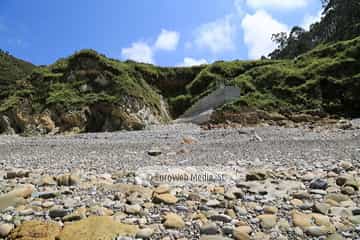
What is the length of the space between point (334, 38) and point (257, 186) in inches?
1639

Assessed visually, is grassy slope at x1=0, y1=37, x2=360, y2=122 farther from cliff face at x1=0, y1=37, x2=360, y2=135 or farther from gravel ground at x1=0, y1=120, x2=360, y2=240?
gravel ground at x1=0, y1=120, x2=360, y2=240

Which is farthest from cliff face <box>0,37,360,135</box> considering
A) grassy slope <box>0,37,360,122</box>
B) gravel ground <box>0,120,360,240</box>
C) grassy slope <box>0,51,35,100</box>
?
grassy slope <box>0,51,35,100</box>

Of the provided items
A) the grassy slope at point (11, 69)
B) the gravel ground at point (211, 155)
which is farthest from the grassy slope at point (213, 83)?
the grassy slope at point (11, 69)

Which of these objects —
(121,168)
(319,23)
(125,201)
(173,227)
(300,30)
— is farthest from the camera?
(300,30)

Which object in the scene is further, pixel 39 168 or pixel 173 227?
pixel 39 168

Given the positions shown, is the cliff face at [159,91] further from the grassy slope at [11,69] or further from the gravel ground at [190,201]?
the grassy slope at [11,69]

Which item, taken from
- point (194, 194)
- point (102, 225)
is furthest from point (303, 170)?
point (102, 225)

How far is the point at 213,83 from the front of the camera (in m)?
26.1

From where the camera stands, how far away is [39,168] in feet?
22.3

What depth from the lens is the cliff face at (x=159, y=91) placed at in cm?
1936

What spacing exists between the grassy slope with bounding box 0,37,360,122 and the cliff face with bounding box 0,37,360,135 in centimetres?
6

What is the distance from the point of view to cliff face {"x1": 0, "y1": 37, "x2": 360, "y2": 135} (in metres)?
19.4

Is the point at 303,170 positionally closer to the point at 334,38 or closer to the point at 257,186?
the point at 257,186

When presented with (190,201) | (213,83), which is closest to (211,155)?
(190,201)
